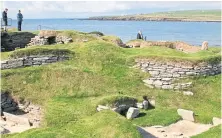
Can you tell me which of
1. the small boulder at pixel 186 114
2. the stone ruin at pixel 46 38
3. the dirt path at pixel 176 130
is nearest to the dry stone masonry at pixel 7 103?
the dirt path at pixel 176 130

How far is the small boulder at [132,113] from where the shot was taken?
54.1ft

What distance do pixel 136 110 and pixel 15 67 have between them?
252 inches

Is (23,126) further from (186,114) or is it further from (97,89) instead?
(186,114)

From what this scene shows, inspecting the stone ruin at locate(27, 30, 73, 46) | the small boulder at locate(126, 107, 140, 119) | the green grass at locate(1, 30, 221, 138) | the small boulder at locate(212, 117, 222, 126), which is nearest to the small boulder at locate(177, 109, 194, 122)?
the green grass at locate(1, 30, 221, 138)

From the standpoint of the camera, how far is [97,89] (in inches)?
728

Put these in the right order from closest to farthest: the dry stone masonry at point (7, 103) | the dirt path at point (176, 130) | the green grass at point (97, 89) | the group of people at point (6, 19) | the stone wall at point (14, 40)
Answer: the dirt path at point (176, 130) → the green grass at point (97, 89) → the dry stone masonry at point (7, 103) → the stone wall at point (14, 40) → the group of people at point (6, 19)

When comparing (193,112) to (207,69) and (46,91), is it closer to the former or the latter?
(207,69)

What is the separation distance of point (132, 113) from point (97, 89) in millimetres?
2630

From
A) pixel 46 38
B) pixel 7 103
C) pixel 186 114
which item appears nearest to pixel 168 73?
pixel 186 114

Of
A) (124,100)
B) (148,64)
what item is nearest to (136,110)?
(124,100)

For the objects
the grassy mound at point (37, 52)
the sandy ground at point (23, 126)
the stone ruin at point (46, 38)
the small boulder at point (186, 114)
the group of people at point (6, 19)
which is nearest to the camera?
the sandy ground at point (23, 126)

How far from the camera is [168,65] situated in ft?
65.0

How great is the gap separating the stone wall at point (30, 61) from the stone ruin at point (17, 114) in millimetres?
1902

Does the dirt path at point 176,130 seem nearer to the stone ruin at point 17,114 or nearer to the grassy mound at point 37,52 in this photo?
the stone ruin at point 17,114
